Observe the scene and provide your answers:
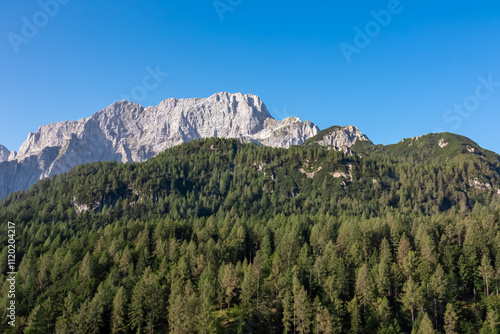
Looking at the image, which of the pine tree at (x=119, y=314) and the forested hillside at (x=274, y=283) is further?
the pine tree at (x=119, y=314)

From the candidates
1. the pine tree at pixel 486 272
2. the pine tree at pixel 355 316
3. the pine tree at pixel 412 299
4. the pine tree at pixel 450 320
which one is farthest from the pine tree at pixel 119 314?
the pine tree at pixel 486 272

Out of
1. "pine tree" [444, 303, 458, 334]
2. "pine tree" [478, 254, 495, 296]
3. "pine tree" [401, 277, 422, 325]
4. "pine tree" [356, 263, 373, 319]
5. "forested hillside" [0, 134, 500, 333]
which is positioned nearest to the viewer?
"pine tree" [444, 303, 458, 334]

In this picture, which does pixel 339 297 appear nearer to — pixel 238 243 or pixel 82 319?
pixel 238 243

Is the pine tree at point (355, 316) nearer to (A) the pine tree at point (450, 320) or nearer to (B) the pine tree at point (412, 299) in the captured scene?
(B) the pine tree at point (412, 299)

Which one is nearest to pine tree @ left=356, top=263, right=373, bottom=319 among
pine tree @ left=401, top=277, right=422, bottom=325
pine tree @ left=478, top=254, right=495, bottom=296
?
pine tree @ left=401, top=277, right=422, bottom=325

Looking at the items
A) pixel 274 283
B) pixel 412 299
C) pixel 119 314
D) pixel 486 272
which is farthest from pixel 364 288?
pixel 119 314

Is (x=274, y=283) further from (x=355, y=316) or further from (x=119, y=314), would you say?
(x=119, y=314)

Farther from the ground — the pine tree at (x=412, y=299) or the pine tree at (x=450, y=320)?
the pine tree at (x=412, y=299)

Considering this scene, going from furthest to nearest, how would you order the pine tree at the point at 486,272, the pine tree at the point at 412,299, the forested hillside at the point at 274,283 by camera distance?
the pine tree at the point at 486,272 → the pine tree at the point at 412,299 → the forested hillside at the point at 274,283

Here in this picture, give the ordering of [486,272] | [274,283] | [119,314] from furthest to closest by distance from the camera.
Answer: [486,272], [274,283], [119,314]

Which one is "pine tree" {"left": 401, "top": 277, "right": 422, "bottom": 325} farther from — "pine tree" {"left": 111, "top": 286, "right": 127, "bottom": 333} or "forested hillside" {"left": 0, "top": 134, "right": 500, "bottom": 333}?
"pine tree" {"left": 111, "top": 286, "right": 127, "bottom": 333}


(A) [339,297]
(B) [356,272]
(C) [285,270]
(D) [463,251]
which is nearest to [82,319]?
(C) [285,270]

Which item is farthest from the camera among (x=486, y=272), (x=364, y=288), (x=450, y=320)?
(x=486, y=272)

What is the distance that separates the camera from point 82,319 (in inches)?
2788
